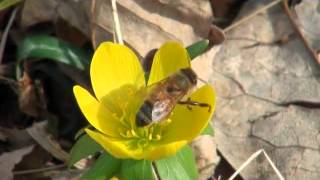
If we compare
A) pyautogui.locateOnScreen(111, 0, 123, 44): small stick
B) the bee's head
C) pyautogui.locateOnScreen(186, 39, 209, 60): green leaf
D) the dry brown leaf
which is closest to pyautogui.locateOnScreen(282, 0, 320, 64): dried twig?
the dry brown leaf

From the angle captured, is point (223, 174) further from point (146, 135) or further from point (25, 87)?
point (25, 87)

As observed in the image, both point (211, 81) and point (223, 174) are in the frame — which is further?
point (211, 81)

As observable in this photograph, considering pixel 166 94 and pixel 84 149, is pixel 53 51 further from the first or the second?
pixel 166 94

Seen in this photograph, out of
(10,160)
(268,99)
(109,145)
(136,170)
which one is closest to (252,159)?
(268,99)

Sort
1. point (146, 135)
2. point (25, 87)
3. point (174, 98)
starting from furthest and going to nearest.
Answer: point (25, 87), point (146, 135), point (174, 98)

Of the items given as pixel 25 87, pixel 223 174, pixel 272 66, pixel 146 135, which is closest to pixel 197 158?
pixel 223 174

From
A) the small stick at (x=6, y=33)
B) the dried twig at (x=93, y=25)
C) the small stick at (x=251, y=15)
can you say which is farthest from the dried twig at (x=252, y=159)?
the small stick at (x=6, y=33)

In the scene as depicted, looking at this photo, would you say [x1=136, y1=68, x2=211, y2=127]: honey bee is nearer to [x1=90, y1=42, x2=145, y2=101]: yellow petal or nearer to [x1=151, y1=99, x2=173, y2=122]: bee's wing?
[x1=151, y1=99, x2=173, y2=122]: bee's wing
